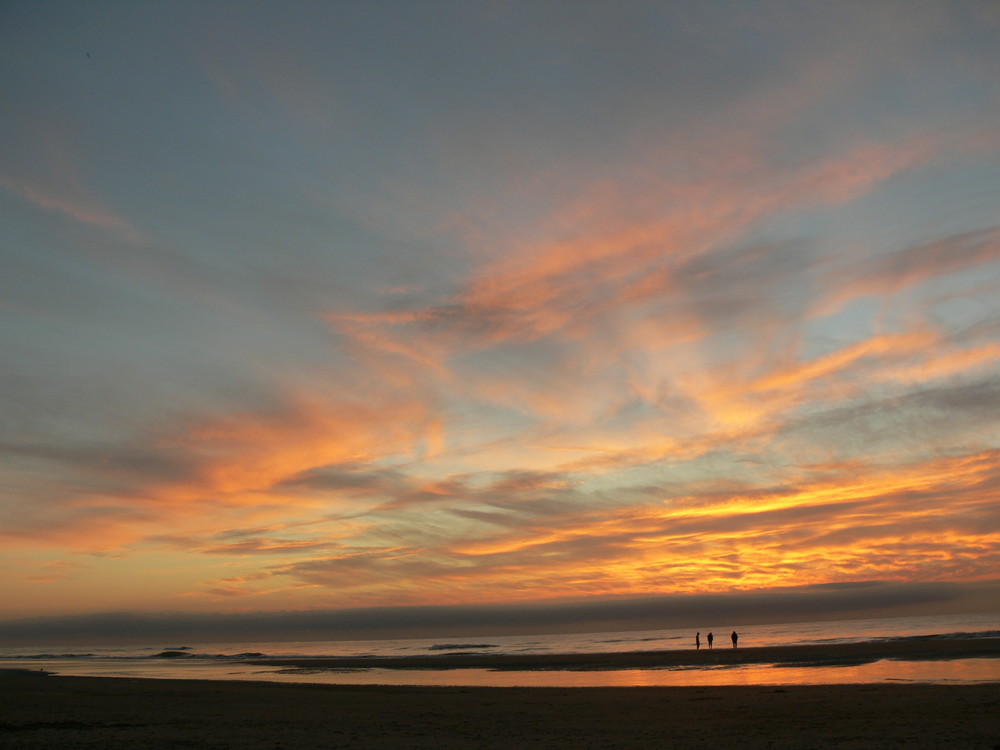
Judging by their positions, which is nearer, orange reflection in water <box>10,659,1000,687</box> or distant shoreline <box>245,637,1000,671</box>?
orange reflection in water <box>10,659,1000,687</box>

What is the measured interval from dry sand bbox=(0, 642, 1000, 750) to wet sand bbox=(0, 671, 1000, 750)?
1.8 inches

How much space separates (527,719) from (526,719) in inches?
1.3

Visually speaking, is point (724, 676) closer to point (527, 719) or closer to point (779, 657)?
point (779, 657)

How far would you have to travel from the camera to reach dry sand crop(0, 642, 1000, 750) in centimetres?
1706

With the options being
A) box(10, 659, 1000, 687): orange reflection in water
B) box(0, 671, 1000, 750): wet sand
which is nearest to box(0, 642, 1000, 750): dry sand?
box(0, 671, 1000, 750): wet sand

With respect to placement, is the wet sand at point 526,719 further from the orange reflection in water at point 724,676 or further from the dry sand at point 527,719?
the orange reflection in water at point 724,676

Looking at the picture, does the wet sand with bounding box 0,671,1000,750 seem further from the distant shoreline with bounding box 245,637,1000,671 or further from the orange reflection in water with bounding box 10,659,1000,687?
the distant shoreline with bounding box 245,637,1000,671

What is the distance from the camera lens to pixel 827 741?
16.1 m

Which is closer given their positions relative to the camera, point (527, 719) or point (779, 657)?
point (527, 719)

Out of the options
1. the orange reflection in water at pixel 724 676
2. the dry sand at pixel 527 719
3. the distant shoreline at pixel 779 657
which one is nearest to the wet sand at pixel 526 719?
the dry sand at pixel 527 719

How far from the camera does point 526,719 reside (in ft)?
72.2

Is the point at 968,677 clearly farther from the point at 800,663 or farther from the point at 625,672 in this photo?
the point at 625,672

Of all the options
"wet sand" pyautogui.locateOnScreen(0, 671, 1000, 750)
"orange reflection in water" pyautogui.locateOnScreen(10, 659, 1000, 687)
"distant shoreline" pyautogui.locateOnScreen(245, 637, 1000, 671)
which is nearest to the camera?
"wet sand" pyautogui.locateOnScreen(0, 671, 1000, 750)

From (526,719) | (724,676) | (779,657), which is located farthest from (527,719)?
(779,657)
